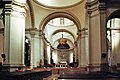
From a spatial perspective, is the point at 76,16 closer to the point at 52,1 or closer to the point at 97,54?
the point at 52,1

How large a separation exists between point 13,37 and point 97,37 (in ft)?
15.2

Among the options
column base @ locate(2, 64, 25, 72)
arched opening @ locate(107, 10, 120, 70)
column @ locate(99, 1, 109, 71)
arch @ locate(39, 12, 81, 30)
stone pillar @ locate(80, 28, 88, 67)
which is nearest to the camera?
column base @ locate(2, 64, 25, 72)

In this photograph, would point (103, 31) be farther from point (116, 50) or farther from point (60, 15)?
point (60, 15)

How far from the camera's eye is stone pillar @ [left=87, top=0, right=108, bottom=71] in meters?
13.6

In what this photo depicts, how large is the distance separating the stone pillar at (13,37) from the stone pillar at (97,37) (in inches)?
153

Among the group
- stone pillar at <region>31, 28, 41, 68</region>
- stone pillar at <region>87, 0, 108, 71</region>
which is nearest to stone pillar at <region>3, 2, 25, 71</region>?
stone pillar at <region>87, 0, 108, 71</region>

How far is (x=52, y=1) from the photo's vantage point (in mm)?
26578

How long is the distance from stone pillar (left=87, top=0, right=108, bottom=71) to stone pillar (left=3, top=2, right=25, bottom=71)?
3.90 meters

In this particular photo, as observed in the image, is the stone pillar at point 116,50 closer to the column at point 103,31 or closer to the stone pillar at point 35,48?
the column at point 103,31

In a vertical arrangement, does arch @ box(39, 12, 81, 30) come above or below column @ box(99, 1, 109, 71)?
above

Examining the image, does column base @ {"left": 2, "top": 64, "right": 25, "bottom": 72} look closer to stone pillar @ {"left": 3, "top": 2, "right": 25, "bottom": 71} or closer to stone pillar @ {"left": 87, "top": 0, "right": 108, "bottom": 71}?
stone pillar @ {"left": 3, "top": 2, "right": 25, "bottom": 71}

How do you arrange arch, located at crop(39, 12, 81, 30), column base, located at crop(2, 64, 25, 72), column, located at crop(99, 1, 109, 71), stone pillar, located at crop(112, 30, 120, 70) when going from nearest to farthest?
column base, located at crop(2, 64, 25, 72), column, located at crop(99, 1, 109, 71), stone pillar, located at crop(112, 30, 120, 70), arch, located at crop(39, 12, 81, 30)

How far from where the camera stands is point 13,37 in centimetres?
1408

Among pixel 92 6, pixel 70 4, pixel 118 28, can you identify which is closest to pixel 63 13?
pixel 70 4
